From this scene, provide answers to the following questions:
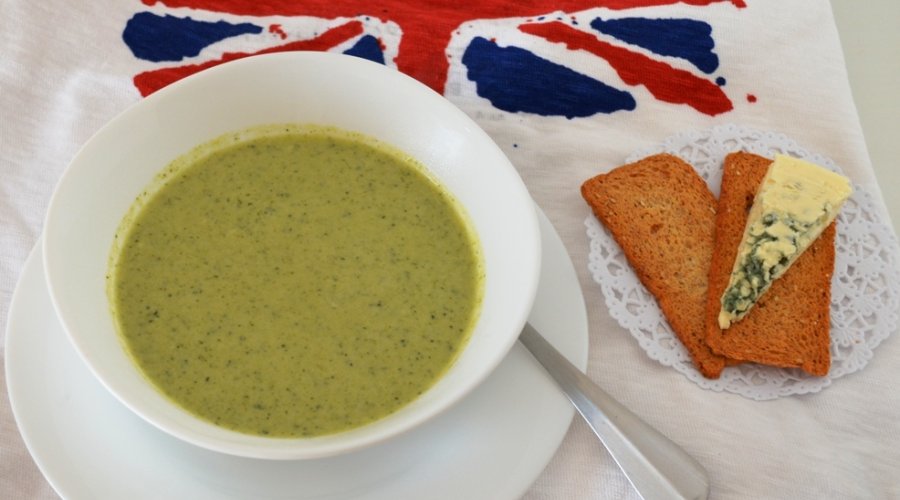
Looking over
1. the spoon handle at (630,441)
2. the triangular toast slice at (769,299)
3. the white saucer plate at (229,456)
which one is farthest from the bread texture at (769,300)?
the white saucer plate at (229,456)

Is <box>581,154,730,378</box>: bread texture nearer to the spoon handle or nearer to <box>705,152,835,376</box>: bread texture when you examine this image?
<box>705,152,835,376</box>: bread texture

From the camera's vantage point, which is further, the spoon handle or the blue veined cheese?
the blue veined cheese

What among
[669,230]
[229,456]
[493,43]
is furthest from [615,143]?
[229,456]

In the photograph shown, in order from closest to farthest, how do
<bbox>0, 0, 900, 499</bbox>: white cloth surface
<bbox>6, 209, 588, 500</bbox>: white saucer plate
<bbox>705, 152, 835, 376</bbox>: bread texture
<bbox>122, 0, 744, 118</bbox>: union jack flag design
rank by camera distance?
<bbox>6, 209, 588, 500</bbox>: white saucer plate < <bbox>0, 0, 900, 499</bbox>: white cloth surface < <bbox>705, 152, 835, 376</bbox>: bread texture < <bbox>122, 0, 744, 118</bbox>: union jack flag design

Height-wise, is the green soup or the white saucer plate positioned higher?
the green soup

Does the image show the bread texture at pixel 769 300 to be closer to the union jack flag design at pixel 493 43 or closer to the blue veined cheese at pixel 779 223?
A: the blue veined cheese at pixel 779 223

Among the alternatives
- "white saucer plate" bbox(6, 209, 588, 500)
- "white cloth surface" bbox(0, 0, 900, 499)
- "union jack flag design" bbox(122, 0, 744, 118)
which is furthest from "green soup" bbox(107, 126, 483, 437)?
"union jack flag design" bbox(122, 0, 744, 118)

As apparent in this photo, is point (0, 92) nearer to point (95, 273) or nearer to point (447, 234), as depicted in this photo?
point (95, 273)
